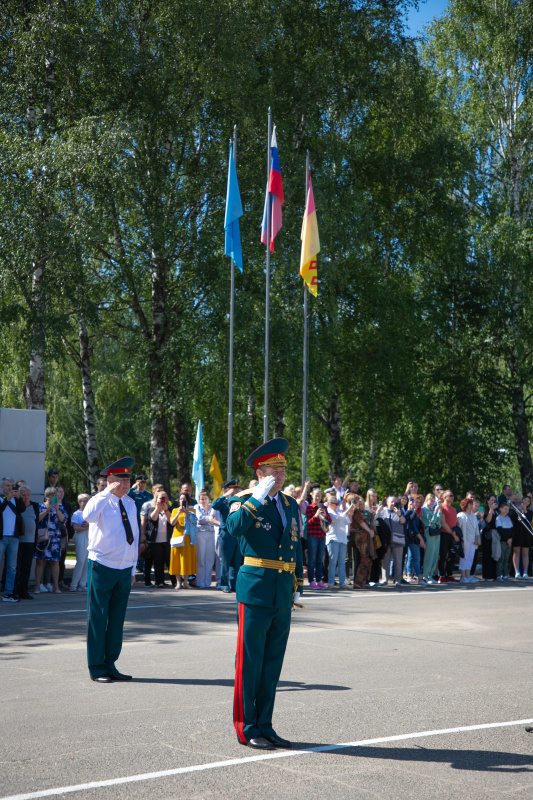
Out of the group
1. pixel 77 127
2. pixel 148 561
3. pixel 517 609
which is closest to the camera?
pixel 517 609

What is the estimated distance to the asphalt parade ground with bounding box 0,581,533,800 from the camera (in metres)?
5.20

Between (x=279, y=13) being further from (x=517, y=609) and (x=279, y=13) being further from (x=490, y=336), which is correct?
(x=517, y=609)

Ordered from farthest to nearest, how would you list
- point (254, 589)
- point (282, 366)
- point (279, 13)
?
point (279, 13) < point (282, 366) < point (254, 589)

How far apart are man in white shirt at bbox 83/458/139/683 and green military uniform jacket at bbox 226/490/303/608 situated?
236cm

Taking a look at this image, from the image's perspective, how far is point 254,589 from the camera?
612 centimetres

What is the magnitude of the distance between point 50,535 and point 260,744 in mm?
9805

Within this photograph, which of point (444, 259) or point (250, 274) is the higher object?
point (444, 259)

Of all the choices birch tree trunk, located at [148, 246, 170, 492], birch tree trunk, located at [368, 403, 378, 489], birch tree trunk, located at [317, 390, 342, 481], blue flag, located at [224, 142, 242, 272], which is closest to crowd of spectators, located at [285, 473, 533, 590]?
blue flag, located at [224, 142, 242, 272]

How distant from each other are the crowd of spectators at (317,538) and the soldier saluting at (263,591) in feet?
28.9

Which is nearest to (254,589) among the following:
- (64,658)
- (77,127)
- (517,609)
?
(64,658)

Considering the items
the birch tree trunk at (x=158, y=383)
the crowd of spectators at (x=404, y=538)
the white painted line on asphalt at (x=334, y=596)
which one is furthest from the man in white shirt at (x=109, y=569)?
the birch tree trunk at (x=158, y=383)

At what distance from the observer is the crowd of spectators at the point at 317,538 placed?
583 inches

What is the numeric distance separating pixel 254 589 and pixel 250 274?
19762 mm

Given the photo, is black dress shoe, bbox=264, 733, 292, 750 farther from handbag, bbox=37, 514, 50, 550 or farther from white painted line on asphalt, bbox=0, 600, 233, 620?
→ handbag, bbox=37, 514, 50, 550
